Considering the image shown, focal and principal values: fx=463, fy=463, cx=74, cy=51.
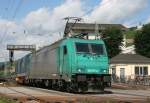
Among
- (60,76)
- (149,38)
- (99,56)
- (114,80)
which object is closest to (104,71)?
(99,56)

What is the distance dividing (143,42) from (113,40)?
824cm

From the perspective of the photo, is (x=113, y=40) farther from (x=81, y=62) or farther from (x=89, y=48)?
(x=81, y=62)

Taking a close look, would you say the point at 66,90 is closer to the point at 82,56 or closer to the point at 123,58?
the point at 82,56

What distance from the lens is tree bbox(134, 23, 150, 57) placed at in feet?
264

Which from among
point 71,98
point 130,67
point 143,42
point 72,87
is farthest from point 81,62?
point 143,42

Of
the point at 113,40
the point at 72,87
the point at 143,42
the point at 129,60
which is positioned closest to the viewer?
the point at 72,87

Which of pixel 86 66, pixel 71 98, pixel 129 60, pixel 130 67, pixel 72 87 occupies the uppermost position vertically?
pixel 129 60

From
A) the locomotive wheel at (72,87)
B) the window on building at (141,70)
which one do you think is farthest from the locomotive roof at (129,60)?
the locomotive wheel at (72,87)

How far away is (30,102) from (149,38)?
6469 cm

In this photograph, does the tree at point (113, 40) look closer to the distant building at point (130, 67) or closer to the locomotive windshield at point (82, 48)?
the distant building at point (130, 67)

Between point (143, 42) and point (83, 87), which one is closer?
point (83, 87)

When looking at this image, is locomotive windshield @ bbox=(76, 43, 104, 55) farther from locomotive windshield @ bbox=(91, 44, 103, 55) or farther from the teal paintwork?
the teal paintwork

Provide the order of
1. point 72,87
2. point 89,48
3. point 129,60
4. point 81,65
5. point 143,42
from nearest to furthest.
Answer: point 81,65 → point 72,87 → point 89,48 → point 129,60 → point 143,42

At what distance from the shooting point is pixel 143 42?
267 feet
